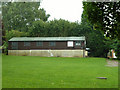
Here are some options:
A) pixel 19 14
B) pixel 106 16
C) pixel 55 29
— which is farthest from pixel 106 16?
pixel 19 14

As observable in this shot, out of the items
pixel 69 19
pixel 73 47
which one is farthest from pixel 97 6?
pixel 69 19

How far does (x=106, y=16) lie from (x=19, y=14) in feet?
175

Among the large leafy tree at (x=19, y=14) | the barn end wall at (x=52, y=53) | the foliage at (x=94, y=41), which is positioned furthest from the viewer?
the large leafy tree at (x=19, y=14)

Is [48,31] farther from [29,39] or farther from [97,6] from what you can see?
[97,6]

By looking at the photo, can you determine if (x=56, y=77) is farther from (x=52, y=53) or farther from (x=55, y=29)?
(x=55, y=29)

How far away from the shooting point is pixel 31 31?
51.8 m

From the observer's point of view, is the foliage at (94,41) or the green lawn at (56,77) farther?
the foliage at (94,41)

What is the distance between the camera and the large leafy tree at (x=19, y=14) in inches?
2292

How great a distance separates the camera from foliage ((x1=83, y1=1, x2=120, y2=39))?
896cm

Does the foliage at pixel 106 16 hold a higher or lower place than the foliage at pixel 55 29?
lower

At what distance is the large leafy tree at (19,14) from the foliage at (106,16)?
164 ft

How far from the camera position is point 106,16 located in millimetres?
9070

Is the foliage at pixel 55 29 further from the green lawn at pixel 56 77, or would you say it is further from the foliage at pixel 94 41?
the green lawn at pixel 56 77

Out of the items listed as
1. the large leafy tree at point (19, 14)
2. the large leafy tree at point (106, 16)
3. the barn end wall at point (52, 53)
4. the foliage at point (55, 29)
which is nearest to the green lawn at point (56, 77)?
the large leafy tree at point (106, 16)
